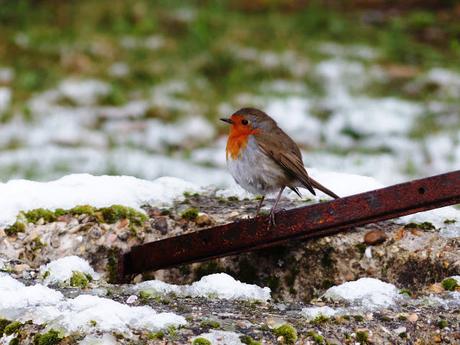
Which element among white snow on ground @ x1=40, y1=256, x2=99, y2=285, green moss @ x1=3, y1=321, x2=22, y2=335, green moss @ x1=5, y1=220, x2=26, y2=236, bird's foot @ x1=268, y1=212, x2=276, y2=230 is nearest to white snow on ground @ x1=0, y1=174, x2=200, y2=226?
green moss @ x1=5, y1=220, x2=26, y2=236

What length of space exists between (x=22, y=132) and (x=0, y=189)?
3.16m

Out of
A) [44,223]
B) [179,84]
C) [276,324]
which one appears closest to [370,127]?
[179,84]

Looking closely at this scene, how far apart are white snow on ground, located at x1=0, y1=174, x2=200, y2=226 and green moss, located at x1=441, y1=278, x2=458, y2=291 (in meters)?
1.28

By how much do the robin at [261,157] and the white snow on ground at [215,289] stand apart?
1.72ft

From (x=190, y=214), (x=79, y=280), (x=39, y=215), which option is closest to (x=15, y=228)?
(x=39, y=215)

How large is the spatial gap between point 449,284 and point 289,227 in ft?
1.93

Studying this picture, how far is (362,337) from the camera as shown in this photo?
2.51m

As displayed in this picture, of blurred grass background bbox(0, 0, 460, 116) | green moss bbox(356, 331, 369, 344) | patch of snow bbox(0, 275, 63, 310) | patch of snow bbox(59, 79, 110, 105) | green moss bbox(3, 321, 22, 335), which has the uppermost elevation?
blurred grass background bbox(0, 0, 460, 116)

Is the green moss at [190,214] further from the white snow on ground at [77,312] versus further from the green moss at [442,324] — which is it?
the green moss at [442,324]

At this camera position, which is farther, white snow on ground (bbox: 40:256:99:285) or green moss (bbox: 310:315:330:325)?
white snow on ground (bbox: 40:256:99:285)

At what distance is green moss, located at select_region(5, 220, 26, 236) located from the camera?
3359 millimetres

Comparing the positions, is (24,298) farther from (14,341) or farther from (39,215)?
(39,215)

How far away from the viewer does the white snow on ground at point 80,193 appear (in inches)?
138

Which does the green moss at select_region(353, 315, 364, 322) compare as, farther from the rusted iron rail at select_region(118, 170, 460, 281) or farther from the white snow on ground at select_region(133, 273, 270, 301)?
the rusted iron rail at select_region(118, 170, 460, 281)
